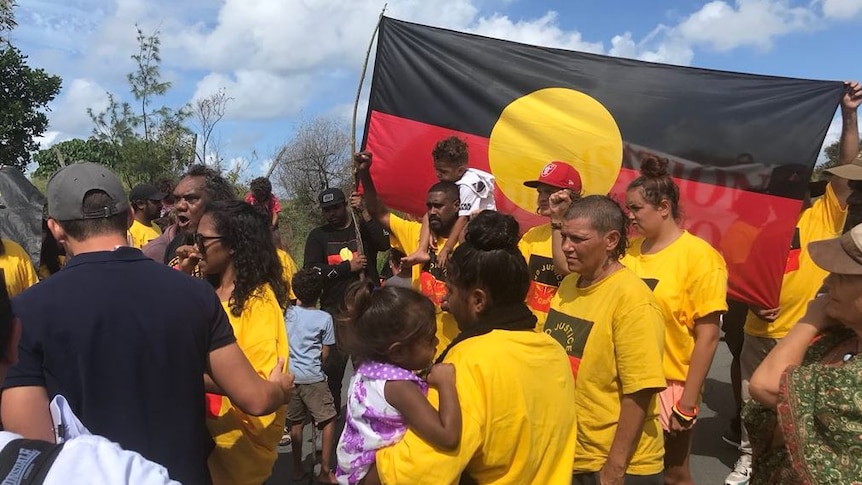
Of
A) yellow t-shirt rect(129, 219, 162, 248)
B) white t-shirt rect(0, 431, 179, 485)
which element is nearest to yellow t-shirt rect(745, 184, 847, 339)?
white t-shirt rect(0, 431, 179, 485)

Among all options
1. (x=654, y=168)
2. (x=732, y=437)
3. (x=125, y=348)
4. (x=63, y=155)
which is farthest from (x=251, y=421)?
(x=63, y=155)

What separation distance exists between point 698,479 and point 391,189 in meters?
3.00

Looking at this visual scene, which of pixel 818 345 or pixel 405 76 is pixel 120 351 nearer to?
pixel 818 345

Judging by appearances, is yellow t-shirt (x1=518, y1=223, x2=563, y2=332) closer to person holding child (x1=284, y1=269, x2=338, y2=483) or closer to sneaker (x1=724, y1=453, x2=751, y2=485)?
person holding child (x1=284, y1=269, x2=338, y2=483)

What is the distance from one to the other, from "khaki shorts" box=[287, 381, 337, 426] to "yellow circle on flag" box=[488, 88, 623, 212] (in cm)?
198

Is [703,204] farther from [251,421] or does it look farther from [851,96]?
[251,421]

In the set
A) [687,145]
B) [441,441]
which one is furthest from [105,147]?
[441,441]

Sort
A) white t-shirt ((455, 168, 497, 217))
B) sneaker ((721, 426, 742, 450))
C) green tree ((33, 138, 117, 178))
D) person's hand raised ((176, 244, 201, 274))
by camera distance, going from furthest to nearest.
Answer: green tree ((33, 138, 117, 178)) → sneaker ((721, 426, 742, 450)) → white t-shirt ((455, 168, 497, 217)) → person's hand raised ((176, 244, 201, 274))

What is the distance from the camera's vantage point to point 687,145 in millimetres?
4035

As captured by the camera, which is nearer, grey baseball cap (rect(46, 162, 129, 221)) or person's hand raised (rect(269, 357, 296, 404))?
grey baseball cap (rect(46, 162, 129, 221))

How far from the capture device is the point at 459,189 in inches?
145

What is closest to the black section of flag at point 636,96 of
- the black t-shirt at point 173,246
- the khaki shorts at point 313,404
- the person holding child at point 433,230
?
the person holding child at point 433,230

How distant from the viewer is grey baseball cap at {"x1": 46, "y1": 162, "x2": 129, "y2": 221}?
1.89 m

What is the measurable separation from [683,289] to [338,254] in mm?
2986
